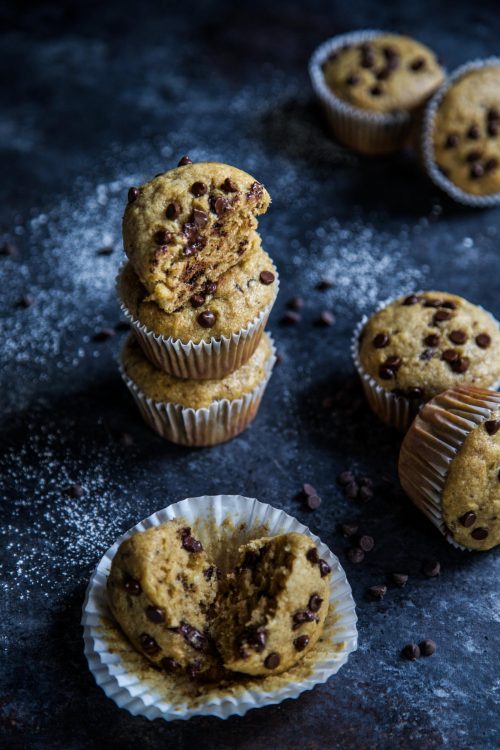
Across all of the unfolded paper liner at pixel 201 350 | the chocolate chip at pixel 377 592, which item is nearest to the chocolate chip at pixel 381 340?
the unfolded paper liner at pixel 201 350

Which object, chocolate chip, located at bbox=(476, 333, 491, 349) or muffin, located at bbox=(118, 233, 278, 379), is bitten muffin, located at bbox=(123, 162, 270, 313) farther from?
chocolate chip, located at bbox=(476, 333, 491, 349)

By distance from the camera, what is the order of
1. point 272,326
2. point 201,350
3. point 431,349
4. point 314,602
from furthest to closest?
point 272,326, point 431,349, point 201,350, point 314,602

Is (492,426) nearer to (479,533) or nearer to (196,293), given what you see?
(479,533)

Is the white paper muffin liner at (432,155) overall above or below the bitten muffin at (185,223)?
below

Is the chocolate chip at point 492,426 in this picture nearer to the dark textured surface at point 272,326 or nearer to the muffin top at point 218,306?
the dark textured surface at point 272,326

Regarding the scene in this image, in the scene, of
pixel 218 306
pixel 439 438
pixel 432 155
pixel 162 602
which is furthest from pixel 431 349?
pixel 162 602
